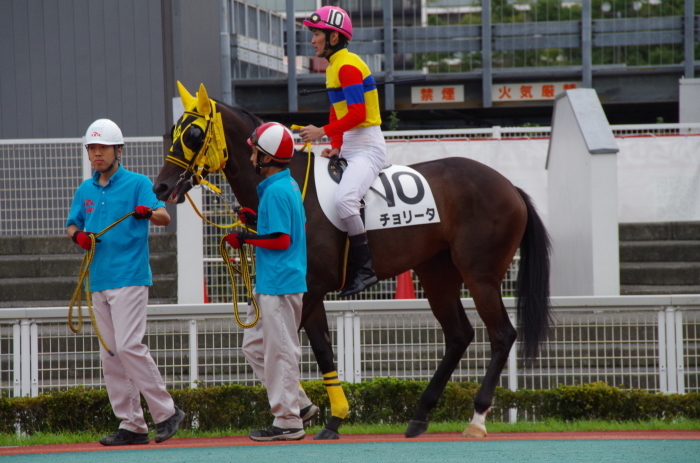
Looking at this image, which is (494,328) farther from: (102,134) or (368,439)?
(102,134)

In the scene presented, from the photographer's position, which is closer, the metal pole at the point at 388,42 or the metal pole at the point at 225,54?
the metal pole at the point at 225,54

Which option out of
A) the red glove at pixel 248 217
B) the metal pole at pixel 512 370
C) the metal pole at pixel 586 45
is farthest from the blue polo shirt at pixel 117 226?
the metal pole at pixel 586 45

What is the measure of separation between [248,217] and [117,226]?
72 cm

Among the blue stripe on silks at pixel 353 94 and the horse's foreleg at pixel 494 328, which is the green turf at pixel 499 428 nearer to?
the horse's foreleg at pixel 494 328

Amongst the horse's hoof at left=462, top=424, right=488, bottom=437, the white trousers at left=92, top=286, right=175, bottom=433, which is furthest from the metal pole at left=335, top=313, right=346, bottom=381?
the white trousers at left=92, top=286, right=175, bottom=433

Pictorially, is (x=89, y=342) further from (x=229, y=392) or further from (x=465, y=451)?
(x=465, y=451)

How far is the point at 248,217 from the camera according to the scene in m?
5.13

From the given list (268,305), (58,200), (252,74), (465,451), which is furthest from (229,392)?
(252,74)

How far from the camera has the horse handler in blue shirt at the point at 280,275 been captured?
188 inches

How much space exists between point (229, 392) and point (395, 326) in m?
1.21

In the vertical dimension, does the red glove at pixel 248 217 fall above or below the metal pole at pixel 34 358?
above

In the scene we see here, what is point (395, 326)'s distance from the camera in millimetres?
6230

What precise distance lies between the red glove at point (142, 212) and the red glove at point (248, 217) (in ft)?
1.63

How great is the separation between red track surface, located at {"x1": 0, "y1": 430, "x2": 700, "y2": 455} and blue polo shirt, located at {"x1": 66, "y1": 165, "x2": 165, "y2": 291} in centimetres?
92
